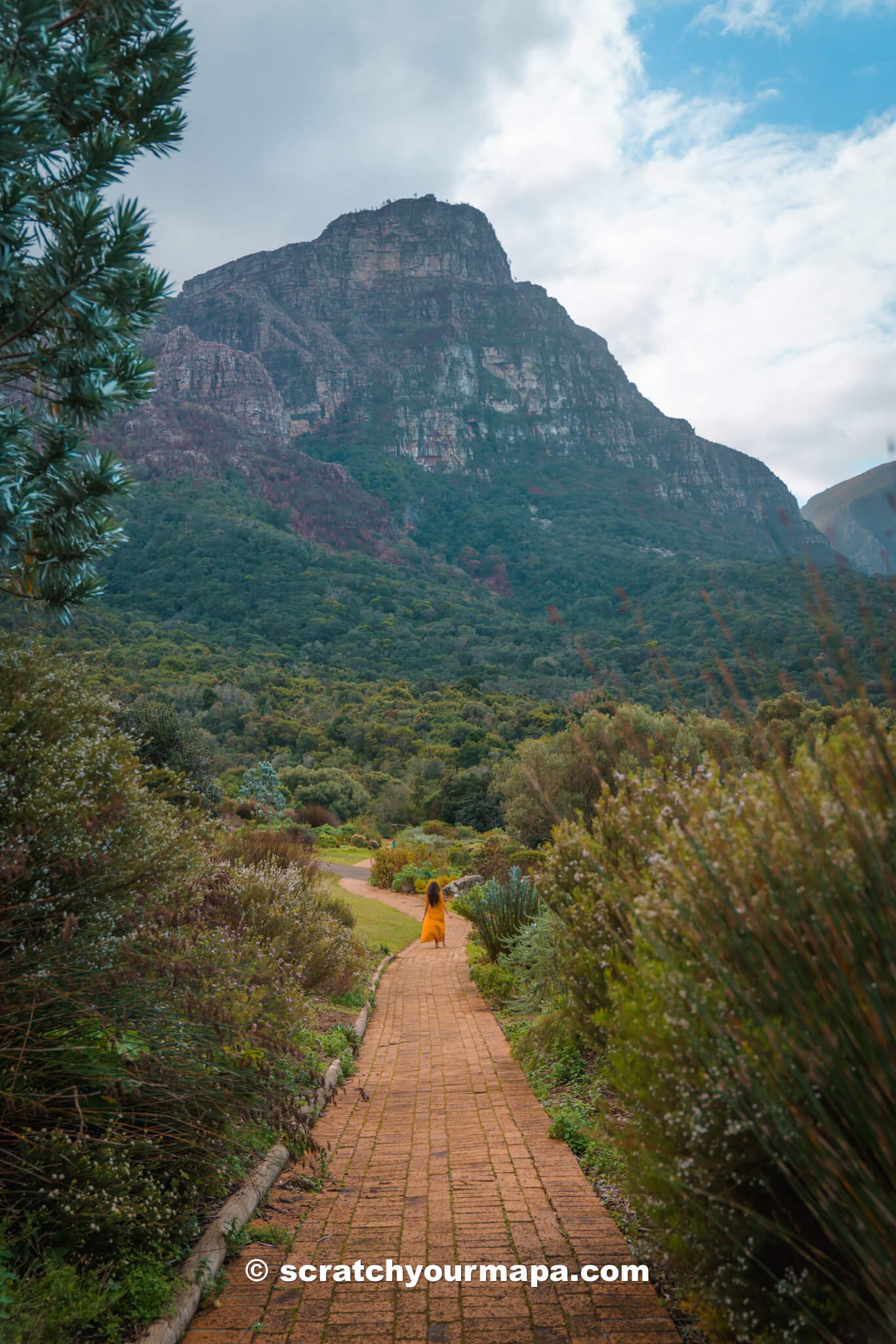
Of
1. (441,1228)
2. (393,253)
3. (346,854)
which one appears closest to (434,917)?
(441,1228)

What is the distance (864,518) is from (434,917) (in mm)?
13073

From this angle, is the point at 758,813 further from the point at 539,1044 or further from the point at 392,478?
the point at 392,478

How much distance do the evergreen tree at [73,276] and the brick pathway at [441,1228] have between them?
2.86 m

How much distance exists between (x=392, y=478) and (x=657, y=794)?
124010mm

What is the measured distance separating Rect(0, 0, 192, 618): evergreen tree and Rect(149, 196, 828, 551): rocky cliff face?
367ft

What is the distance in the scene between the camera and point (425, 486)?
123312 millimetres

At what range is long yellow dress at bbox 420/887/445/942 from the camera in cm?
1439

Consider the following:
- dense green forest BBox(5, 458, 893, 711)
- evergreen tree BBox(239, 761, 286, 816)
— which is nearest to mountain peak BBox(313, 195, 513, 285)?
dense green forest BBox(5, 458, 893, 711)

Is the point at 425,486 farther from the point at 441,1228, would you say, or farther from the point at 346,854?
the point at 441,1228

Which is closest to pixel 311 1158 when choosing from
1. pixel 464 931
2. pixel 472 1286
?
pixel 472 1286

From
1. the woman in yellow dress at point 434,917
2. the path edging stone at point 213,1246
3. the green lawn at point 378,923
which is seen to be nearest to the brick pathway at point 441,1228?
the path edging stone at point 213,1246

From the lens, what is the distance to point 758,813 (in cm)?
217

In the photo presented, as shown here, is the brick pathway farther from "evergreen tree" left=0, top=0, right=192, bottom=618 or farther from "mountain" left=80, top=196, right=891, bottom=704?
"evergreen tree" left=0, top=0, right=192, bottom=618

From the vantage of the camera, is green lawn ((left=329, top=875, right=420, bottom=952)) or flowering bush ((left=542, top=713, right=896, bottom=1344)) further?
green lawn ((left=329, top=875, right=420, bottom=952))
